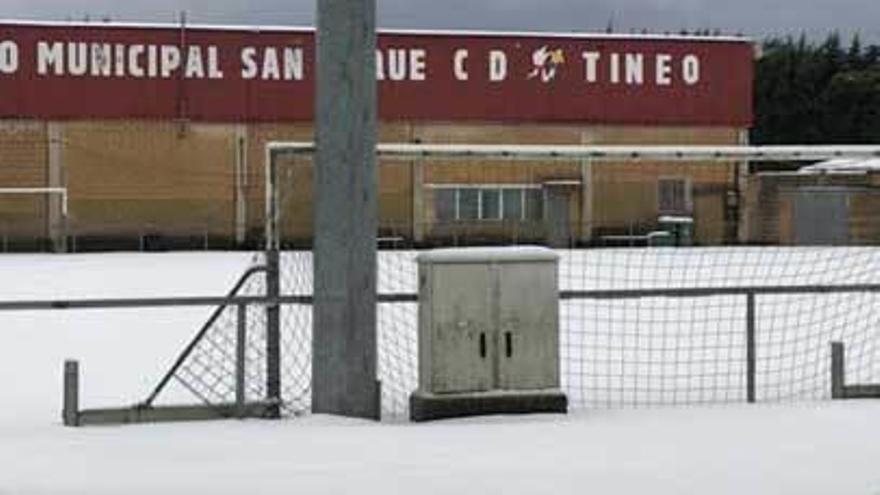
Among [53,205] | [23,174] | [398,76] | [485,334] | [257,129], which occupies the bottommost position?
[485,334]

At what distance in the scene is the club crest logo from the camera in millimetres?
61375

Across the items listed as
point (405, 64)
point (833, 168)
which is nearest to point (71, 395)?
point (833, 168)

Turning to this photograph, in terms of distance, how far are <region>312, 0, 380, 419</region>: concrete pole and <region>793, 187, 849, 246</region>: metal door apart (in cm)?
4317

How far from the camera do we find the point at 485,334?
11.4 m

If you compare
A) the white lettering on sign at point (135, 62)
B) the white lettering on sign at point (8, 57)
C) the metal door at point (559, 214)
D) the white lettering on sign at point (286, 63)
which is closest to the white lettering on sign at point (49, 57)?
the white lettering on sign at point (286, 63)

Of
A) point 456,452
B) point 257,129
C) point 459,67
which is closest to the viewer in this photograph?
point 456,452

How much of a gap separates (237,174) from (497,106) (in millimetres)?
10104

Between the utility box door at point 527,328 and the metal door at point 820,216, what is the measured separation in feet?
140

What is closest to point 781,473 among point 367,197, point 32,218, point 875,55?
point 367,197

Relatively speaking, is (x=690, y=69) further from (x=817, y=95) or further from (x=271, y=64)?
(x=817, y=95)

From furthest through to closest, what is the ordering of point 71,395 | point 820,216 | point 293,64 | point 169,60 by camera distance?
point 293,64, point 169,60, point 820,216, point 71,395

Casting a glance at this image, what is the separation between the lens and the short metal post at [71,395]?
35.9 ft

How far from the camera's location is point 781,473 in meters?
9.39

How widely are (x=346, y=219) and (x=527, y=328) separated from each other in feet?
4.89
